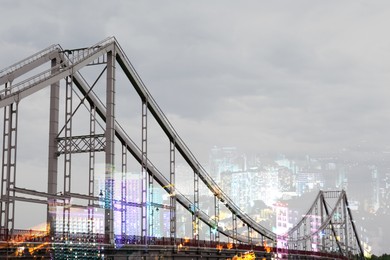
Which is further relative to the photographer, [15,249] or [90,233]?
[90,233]

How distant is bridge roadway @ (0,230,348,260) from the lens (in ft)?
156

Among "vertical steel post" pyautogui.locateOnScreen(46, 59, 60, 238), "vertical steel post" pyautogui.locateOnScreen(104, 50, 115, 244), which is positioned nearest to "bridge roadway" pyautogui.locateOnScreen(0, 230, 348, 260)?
"vertical steel post" pyautogui.locateOnScreen(104, 50, 115, 244)

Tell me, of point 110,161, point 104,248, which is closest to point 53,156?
point 110,161

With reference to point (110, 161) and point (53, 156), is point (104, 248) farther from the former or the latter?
point (53, 156)

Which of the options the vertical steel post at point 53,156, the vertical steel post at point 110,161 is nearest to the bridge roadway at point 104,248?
the vertical steel post at point 110,161

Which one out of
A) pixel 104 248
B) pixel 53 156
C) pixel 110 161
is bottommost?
pixel 104 248

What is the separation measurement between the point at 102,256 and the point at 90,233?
7.55ft

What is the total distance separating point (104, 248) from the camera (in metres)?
59.2

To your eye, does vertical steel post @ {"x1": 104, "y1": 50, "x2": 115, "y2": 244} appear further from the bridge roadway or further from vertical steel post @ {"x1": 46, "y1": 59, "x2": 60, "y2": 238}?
vertical steel post @ {"x1": 46, "y1": 59, "x2": 60, "y2": 238}

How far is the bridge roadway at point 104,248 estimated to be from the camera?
4765 cm

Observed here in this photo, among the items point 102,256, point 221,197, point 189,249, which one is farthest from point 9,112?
point 221,197

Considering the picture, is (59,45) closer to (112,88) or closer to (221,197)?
(112,88)

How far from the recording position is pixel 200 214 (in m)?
87.2

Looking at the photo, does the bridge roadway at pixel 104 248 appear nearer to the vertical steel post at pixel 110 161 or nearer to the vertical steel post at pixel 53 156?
the vertical steel post at pixel 110 161
